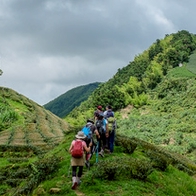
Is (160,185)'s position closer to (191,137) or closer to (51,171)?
(51,171)

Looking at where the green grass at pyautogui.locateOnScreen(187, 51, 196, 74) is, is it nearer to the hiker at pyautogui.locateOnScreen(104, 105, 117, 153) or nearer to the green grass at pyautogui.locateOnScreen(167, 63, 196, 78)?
the green grass at pyautogui.locateOnScreen(167, 63, 196, 78)

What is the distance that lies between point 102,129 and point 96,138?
0.78 metres

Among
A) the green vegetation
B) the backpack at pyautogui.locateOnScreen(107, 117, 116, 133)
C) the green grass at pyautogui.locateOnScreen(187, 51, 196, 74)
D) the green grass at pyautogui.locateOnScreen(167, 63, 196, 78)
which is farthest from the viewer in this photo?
the green grass at pyautogui.locateOnScreen(187, 51, 196, 74)

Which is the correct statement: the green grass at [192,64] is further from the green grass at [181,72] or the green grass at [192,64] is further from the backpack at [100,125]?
the backpack at [100,125]

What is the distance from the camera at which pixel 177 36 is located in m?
148

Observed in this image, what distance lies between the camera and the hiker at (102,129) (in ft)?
44.7

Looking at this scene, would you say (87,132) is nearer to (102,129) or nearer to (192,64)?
(102,129)

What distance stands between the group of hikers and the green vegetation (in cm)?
50

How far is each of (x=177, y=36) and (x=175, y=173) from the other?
457ft

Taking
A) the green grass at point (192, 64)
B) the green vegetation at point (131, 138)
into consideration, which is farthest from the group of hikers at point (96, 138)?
the green grass at point (192, 64)

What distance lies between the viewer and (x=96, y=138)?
14.3 metres

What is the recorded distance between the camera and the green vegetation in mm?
11133

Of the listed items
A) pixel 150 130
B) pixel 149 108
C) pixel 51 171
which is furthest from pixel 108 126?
pixel 149 108

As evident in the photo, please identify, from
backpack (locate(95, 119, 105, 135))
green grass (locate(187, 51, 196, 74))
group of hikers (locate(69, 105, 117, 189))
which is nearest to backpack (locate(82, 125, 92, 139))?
group of hikers (locate(69, 105, 117, 189))
